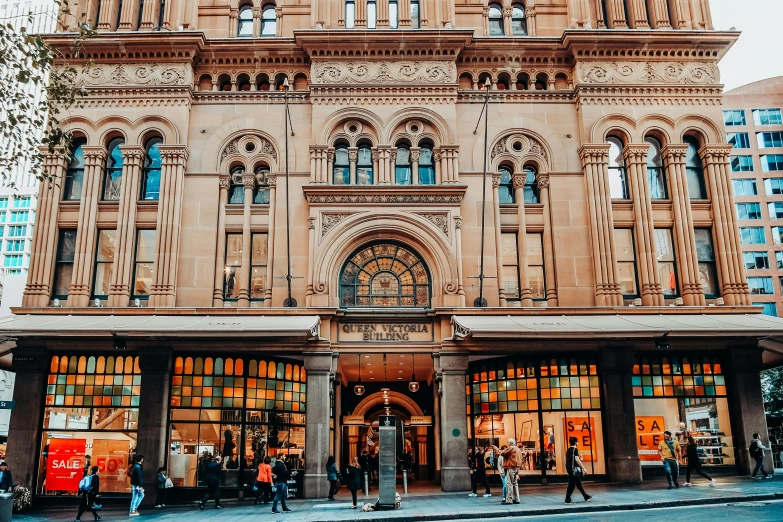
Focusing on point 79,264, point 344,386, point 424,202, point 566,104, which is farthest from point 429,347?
point 79,264

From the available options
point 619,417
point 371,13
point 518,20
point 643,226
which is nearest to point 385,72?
point 371,13

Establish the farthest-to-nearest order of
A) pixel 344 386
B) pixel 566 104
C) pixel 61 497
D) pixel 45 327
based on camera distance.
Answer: pixel 344 386, pixel 566 104, pixel 61 497, pixel 45 327

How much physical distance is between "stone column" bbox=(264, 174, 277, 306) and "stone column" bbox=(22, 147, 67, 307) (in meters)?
7.54

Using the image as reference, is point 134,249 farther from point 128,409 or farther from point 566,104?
point 566,104

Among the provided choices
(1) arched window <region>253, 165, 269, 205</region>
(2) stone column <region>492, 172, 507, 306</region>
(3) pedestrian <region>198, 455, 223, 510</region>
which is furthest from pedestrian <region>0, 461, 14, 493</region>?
(2) stone column <region>492, 172, 507, 306</region>

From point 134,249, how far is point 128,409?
19.3 ft

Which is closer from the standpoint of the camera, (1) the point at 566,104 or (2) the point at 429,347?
(2) the point at 429,347

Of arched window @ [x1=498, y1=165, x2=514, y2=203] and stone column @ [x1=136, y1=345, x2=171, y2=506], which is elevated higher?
arched window @ [x1=498, y1=165, x2=514, y2=203]

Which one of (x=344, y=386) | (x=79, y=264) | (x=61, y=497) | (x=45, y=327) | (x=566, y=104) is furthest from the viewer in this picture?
(x=344, y=386)

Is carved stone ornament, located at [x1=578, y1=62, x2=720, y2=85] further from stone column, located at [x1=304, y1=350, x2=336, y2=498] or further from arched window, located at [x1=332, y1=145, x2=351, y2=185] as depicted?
stone column, located at [x1=304, y1=350, x2=336, y2=498]

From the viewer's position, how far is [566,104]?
2589cm

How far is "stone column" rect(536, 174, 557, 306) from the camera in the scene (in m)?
24.1

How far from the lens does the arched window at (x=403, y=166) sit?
25312 millimetres

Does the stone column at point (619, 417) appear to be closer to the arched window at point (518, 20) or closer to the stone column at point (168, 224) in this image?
the arched window at point (518, 20)
